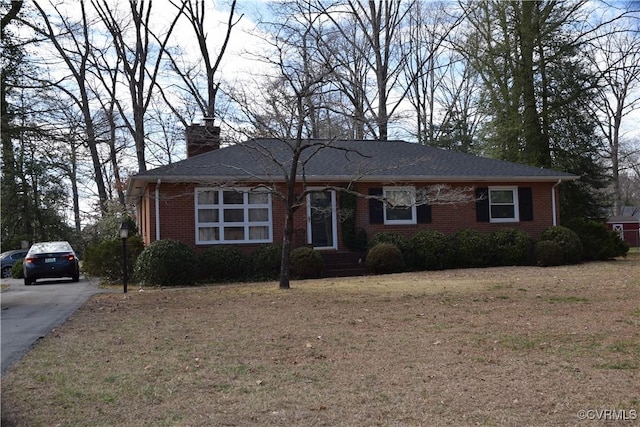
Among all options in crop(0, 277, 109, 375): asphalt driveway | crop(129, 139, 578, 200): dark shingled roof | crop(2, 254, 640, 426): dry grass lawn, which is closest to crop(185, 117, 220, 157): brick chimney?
crop(129, 139, 578, 200): dark shingled roof

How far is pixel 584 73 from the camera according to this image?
29.3m

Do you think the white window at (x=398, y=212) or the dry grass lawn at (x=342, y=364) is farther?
the white window at (x=398, y=212)

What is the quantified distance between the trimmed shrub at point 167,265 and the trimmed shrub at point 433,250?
264 inches

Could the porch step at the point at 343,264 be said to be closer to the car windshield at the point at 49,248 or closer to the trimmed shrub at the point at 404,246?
the trimmed shrub at the point at 404,246

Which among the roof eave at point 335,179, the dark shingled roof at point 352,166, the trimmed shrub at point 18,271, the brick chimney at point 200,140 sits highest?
the brick chimney at point 200,140

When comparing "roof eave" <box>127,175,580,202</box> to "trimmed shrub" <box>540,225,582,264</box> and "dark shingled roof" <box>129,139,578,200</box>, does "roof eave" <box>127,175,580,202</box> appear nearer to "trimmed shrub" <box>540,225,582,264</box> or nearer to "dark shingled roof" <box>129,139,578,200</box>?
"dark shingled roof" <box>129,139,578,200</box>

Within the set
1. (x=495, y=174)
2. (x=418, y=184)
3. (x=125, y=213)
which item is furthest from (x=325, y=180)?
(x=125, y=213)

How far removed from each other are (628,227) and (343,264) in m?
33.5

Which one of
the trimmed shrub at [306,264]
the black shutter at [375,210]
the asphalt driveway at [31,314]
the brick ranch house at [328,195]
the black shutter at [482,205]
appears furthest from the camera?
the black shutter at [482,205]

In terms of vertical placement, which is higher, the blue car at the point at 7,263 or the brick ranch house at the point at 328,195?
the brick ranch house at the point at 328,195

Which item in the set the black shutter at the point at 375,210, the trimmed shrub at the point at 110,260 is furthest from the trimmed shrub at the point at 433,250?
the trimmed shrub at the point at 110,260

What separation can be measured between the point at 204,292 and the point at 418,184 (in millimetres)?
8904

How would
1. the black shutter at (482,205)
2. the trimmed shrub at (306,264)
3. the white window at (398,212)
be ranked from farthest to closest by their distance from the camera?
the black shutter at (482,205) → the white window at (398,212) → the trimmed shrub at (306,264)

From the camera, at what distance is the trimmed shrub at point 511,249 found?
66.1ft
